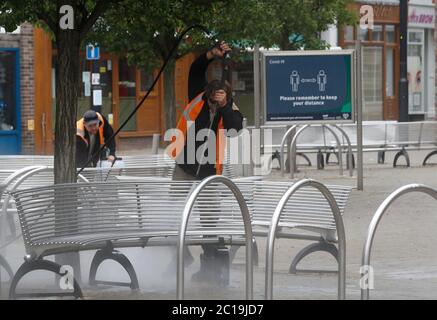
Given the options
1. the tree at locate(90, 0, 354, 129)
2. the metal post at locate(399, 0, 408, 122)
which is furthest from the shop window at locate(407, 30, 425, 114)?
the tree at locate(90, 0, 354, 129)

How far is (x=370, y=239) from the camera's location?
21.3 ft

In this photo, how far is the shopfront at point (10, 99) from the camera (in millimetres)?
27672

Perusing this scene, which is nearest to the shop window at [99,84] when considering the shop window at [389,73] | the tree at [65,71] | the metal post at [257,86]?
the metal post at [257,86]

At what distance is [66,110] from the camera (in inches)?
359

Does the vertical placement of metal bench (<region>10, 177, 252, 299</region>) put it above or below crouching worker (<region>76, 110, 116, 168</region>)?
below

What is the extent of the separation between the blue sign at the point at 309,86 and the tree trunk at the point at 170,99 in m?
2.25

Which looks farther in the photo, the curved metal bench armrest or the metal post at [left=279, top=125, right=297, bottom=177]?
the metal post at [left=279, top=125, right=297, bottom=177]

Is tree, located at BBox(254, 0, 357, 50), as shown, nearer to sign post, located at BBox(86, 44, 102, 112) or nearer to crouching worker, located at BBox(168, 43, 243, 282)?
sign post, located at BBox(86, 44, 102, 112)

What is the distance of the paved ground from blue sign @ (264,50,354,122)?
1.89 m

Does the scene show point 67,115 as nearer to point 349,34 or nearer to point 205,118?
point 205,118

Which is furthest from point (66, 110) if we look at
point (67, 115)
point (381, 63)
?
point (381, 63)

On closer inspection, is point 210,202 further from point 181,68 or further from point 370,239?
point 181,68

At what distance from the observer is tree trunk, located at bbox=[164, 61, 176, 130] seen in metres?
18.4
